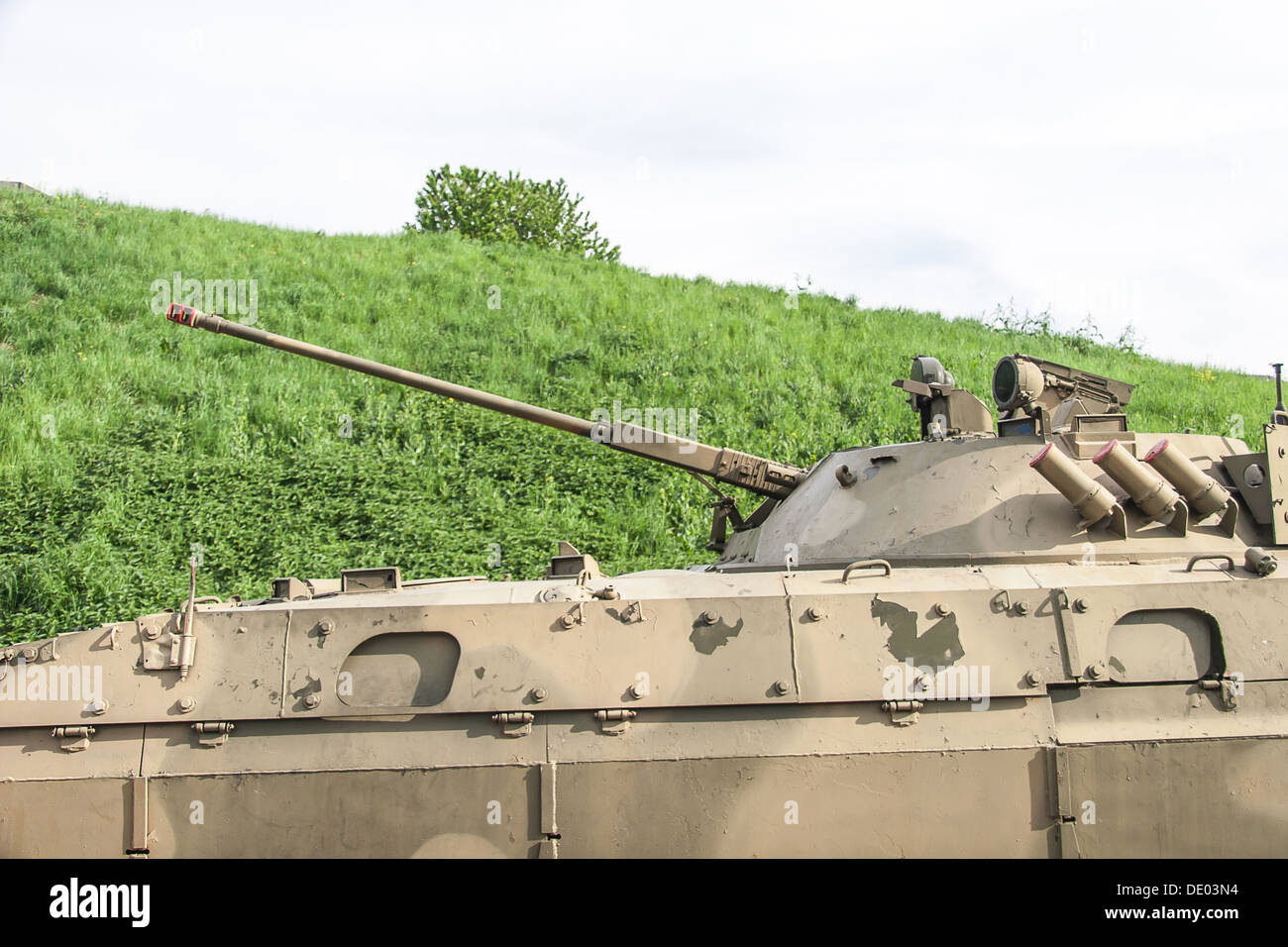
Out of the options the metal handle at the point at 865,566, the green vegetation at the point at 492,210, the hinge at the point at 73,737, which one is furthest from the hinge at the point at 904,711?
the green vegetation at the point at 492,210

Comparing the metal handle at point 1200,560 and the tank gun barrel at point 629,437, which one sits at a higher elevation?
the tank gun barrel at point 629,437

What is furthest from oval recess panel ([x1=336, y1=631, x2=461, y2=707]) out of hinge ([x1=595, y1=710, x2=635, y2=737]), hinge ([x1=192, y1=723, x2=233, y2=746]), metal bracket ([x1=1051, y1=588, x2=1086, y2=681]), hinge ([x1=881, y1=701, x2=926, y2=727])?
metal bracket ([x1=1051, y1=588, x2=1086, y2=681])

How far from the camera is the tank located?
19.5ft

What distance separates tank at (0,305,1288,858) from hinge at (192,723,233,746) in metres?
0.01

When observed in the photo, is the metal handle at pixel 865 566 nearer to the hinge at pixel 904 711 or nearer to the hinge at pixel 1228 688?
the hinge at pixel 904 711

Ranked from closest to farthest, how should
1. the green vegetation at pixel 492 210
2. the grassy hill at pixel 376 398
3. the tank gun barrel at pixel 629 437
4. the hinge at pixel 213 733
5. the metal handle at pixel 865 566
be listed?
1. the hinge at pixel 213 733
2. the metal handle at pixel 865 566
3. the tank gun barrel at pixel 629 437
4. the grassy hill at pixel 376 398
5. the green vegetation at pixel 492 210

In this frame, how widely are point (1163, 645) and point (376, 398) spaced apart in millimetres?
14256

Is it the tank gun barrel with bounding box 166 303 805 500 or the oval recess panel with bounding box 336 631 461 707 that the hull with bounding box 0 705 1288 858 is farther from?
the tank gun barrel with bounding box 166 303 805 500

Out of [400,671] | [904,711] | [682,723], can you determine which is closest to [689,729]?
[682,723]

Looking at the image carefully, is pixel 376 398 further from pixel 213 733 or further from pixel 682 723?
pixel 682 723

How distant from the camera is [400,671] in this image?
625 cm

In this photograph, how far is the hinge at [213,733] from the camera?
614 centimetres

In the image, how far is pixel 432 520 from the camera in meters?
15.5

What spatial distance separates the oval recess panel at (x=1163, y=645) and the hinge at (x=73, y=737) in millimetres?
5271
